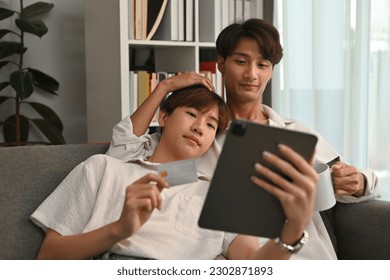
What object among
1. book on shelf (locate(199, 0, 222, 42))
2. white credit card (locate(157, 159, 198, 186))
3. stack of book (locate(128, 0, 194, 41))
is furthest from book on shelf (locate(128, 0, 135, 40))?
white credit card (locate(157, 159, 198, 186))

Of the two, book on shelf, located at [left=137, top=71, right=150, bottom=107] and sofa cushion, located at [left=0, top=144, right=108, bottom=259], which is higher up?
book on shelf, located at [left=137, top=71, right=150, bottom=107]

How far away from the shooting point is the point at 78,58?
3682 millimetres

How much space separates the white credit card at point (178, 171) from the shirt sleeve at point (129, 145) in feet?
1.80

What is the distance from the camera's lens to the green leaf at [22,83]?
3238 millimetres

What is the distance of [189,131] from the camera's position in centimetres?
176

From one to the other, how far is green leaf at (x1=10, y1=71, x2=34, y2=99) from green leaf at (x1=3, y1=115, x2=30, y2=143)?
0.21 m

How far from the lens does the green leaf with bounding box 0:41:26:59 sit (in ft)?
10.8

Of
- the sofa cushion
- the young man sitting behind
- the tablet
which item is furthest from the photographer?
the sofa cushion

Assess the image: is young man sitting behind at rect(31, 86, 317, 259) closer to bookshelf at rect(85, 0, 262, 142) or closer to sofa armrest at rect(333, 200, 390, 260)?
sofa armrest at rect(333, 200, 390, 260)

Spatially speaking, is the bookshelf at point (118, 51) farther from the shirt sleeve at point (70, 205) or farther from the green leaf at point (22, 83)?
the shirt sleeve at point (70, 205)

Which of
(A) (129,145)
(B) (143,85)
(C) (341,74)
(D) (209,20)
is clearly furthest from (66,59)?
(A) (129,145)

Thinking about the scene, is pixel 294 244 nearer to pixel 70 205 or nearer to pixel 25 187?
pixel 70 205

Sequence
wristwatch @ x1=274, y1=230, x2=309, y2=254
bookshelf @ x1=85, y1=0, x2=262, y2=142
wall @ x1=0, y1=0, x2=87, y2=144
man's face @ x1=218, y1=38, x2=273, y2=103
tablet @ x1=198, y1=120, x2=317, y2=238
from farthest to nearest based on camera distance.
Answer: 1. wall @ x1=0, y1=0, x2=87, y2=144
2. bookshelf @ x1=85, y1=0, x2=262, y2=142
3. man's face @ x1=218, y1=38, x2=273, y2=103
4. wristwatch @ x1=274, y1=230, x2=309, y2=254
5. tablet @ x1=198, y1=120, x2=317, y2=238
